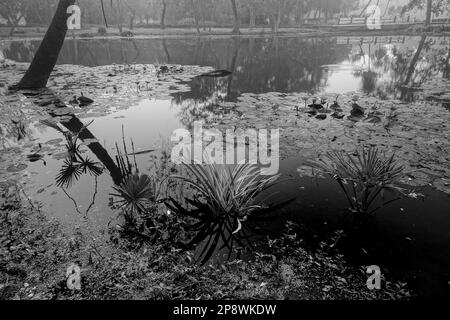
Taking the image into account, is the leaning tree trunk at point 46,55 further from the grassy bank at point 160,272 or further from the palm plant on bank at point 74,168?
the grassy bank at point 160,272

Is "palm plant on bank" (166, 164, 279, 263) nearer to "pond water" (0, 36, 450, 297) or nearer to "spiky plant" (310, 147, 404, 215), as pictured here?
"pond water" (0, 36, 450, 297)

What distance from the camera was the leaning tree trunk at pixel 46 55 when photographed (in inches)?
385

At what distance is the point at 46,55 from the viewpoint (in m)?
9.98

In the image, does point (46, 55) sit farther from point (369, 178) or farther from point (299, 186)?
point (369, 178)

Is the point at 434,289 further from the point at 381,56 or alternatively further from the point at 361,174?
the point at 381,56

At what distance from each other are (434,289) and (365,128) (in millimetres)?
4188

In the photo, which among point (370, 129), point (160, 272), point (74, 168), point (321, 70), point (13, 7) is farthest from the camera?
point (13, 7)

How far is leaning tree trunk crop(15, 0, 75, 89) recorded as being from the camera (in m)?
9.79

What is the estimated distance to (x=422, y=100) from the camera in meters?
8.52

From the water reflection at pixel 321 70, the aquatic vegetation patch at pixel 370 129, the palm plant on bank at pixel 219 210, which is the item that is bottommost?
the palm plant on bank at pixel 219 210

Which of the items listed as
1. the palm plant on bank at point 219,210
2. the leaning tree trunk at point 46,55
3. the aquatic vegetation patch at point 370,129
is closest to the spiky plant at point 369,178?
the aquatic vegetation patch at point 370,129

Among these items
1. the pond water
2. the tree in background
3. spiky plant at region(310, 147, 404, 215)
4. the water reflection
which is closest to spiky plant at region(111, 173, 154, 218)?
the pond water

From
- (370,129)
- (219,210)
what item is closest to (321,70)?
(370,129)
